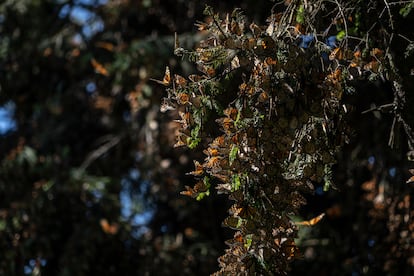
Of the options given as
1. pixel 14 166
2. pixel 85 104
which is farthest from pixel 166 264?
pixel 85 104

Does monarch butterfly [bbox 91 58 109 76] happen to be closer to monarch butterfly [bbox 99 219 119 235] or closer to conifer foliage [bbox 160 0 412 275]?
monarch butterfly [bbox 99 219 119 235]

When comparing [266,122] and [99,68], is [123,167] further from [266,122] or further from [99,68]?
[266,122]

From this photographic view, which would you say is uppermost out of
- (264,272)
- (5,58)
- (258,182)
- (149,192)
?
(258,182)

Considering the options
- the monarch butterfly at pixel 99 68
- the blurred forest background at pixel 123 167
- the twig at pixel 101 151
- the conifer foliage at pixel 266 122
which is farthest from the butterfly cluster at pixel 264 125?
the twig at pixel 101 151

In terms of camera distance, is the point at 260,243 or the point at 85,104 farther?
the point at 85,104

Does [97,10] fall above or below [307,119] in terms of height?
below

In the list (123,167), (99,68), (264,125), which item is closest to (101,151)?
(123,167)

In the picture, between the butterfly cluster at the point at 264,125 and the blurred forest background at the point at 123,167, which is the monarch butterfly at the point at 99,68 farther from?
the butterfly cluster at the point at 264,125

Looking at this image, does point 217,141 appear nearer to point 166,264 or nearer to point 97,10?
point 166,264
